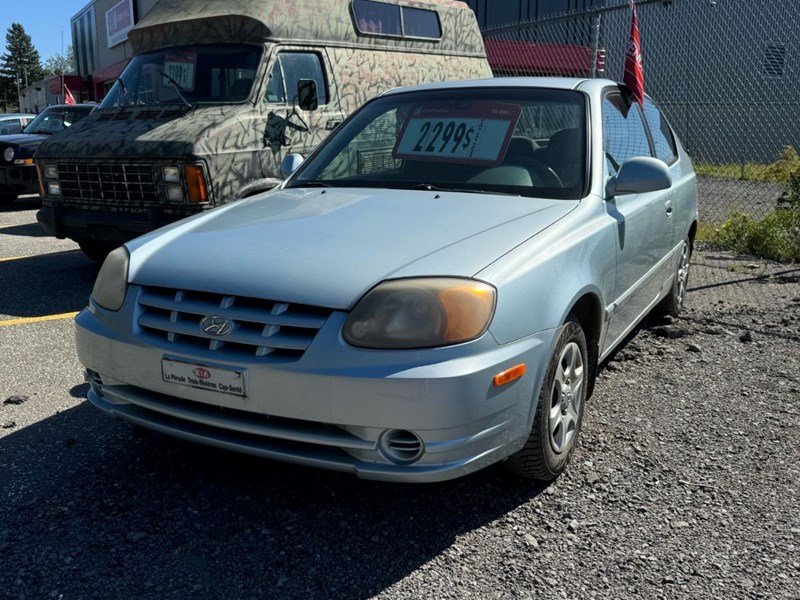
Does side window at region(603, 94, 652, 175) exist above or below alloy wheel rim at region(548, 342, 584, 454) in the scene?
above

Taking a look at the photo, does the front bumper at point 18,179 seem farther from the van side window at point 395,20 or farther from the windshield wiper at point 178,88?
the van side window at point 395,20

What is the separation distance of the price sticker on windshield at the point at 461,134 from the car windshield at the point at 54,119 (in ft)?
38.9

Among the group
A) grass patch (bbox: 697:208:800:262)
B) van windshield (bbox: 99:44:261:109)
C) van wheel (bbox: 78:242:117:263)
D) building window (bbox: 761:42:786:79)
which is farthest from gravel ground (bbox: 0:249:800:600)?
building window (bbox: 761:42:786:79)

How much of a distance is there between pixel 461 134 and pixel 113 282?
1805mm

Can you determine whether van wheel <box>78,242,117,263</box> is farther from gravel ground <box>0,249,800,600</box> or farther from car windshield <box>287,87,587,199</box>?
car windshield <box>287,87,587,199</box>

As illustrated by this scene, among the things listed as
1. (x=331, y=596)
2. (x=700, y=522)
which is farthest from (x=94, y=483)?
(x=700, y=522)

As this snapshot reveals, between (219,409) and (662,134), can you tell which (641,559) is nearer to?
(219,409)

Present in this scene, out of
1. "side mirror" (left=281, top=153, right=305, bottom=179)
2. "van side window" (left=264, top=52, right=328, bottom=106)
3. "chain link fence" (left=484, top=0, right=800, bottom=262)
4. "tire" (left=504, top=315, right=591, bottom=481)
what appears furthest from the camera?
"chain link fence" (left=484, top=0, right=800, bottom=262)

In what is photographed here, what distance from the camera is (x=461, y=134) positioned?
392 centimetres

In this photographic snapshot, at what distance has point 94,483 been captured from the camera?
3.21 meters

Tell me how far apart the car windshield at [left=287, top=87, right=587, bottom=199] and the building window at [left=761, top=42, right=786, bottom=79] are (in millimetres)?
21901

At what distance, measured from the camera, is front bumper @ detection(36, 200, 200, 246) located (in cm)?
612

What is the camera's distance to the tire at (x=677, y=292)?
18.0 feet

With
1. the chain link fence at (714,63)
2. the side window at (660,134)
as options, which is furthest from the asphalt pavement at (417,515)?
the chain link fence at (714,63)
